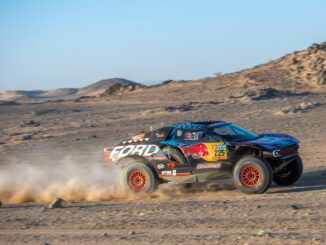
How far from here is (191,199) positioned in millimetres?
11797

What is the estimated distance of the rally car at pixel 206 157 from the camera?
11680mm

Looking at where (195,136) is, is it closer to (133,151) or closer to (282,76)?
(133,151)

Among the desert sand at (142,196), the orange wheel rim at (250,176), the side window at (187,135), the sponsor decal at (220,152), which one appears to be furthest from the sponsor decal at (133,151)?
the orange wheel rim at (250,176)

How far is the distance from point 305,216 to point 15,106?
38.2 metres

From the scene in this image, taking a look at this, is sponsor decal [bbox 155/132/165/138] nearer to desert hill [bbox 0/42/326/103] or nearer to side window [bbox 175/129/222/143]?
side window [bbox 175/129/222/143]

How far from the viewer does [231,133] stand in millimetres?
12461

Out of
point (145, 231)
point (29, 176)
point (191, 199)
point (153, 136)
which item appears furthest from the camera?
point (29, 176)

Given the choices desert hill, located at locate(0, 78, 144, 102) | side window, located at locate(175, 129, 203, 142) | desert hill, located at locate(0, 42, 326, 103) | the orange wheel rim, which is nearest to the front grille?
the orange wheel rim

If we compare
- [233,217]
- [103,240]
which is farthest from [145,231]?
[233,217]

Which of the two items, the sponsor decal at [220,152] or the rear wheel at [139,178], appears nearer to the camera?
the sponsor decal at [220,152]

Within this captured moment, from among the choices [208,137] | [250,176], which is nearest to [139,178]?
[208,137]

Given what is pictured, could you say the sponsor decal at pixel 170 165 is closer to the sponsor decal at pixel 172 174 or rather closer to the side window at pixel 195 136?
the sponsor decal at pixel 172 174

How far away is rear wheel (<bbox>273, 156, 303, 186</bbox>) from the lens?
12500 millimetres

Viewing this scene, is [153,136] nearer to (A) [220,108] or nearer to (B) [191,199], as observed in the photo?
(B) [191,199]
